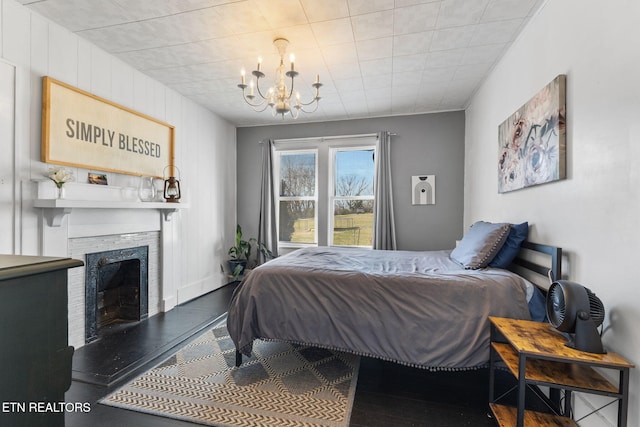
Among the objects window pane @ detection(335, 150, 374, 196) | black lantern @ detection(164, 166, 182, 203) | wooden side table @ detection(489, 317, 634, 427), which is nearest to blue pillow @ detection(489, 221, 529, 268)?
wooden side table @ detection(489, 317, 634, 427)

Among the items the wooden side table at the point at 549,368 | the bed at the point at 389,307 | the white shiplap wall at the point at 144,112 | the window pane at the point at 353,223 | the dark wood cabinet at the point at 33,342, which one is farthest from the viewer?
the window pane at the point at 353,223

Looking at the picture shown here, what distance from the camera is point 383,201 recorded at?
4195 millimetres

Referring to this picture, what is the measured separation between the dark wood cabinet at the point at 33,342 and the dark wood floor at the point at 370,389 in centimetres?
132

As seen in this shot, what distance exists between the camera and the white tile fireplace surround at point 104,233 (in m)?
2.23

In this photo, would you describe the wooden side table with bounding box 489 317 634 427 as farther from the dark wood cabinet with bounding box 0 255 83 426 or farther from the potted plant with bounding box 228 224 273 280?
the potted plant with bounding box 228 224 273 280

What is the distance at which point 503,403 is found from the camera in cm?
180

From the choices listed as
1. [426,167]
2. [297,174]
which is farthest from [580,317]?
[297,174]

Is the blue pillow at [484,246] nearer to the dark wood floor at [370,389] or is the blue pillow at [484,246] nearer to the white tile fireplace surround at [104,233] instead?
the dark wood floor at [370,389]

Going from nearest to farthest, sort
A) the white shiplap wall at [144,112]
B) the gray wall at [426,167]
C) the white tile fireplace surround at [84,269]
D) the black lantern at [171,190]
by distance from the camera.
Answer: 1. the white shiplap wall at [144,112]
2. the white tile fireplace surround at [84,269]
3. the black lantern at [171,190]
4. the gray wall at [426,167]

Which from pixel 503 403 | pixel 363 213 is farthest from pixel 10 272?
pixel 363 213

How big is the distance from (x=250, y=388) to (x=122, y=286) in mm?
2165

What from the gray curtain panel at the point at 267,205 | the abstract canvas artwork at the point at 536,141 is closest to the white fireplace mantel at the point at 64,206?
the gray curtain panel at the point at 267,205

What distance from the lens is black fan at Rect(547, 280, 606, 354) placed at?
4.04ft

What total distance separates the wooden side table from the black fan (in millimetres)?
41
